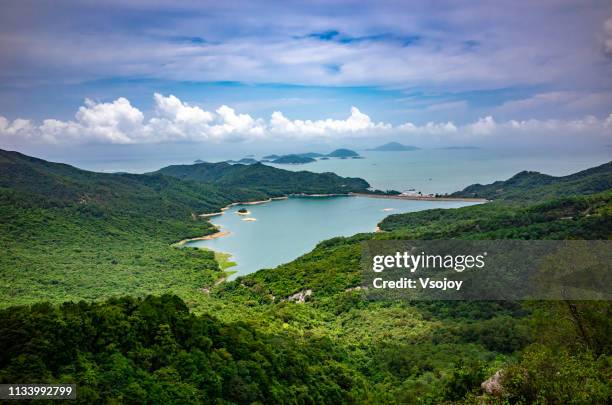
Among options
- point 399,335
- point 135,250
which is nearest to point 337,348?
Result: point 399,335

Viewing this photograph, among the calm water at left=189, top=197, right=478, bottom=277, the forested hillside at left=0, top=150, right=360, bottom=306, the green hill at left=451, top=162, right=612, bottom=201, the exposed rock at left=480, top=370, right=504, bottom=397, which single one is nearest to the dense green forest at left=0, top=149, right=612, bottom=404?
the exposed rock at left=480, top=370, right=504, bottom=397

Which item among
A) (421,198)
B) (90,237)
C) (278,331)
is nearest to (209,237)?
(90,237)

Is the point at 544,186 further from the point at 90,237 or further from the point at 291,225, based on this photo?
the point at 90,237

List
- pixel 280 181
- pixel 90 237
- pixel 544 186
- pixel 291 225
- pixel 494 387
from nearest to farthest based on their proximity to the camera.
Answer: pixel 494 387
pixel 90 237
pixel 291 225
pixel 544 186
pixel 280 181

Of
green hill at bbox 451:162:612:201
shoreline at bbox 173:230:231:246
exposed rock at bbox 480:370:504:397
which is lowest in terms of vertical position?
shoreline at bbox 173:230:231:246

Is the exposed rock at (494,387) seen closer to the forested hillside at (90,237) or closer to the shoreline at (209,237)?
the forested hillside at (90,237)

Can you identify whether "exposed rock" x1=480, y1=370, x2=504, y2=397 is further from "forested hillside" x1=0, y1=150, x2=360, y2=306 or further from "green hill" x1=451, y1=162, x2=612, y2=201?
"green hill" x1=451, y1=162, x2=612, y2=201
